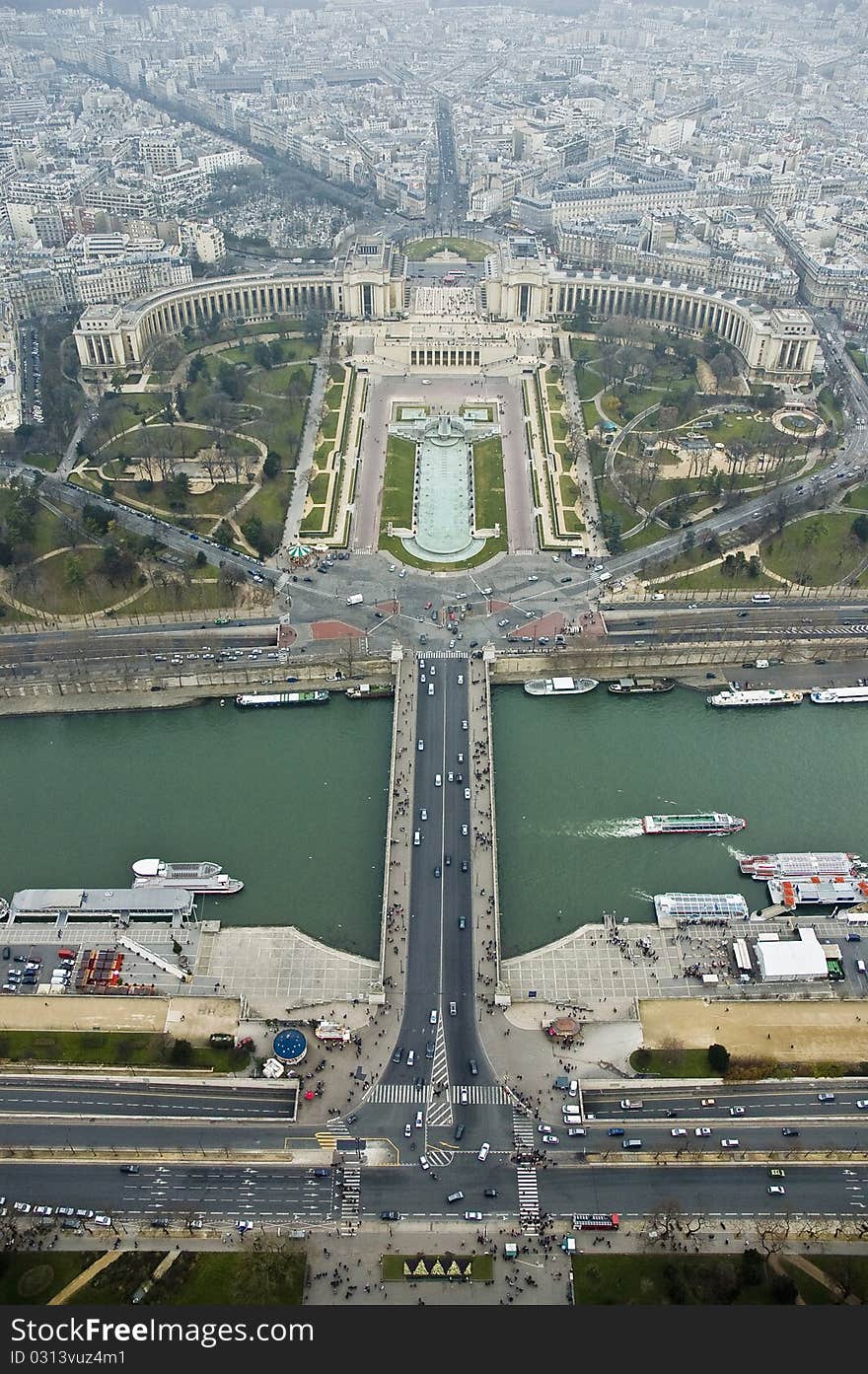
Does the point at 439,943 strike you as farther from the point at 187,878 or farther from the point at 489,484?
the point at 489,484

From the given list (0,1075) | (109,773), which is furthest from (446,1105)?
(109,773)

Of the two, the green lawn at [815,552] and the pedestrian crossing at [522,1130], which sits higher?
the green lawn at [815,552]

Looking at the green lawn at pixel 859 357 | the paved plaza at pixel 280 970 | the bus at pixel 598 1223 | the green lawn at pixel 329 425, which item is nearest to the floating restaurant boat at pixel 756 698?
the paved plaza at pixel 280 970

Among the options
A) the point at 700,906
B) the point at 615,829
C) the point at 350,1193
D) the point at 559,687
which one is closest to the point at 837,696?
the point at 559,687

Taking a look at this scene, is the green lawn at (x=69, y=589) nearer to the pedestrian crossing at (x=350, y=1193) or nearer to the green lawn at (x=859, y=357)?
the pedestrian crossing at (x=350, y=1193)

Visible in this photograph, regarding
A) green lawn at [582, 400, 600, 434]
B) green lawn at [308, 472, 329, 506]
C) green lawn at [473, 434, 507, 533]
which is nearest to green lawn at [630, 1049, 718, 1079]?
green lawn at [473, 434, 507, 533]

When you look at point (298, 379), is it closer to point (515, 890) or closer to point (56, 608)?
point (56, 608)
